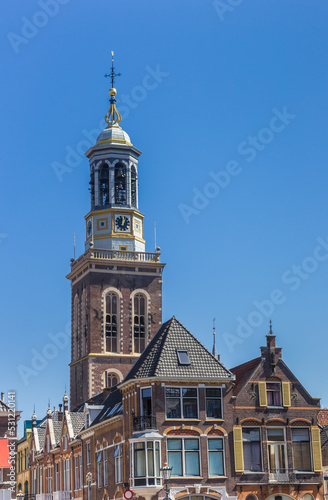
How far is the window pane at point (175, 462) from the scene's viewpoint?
5750 cm

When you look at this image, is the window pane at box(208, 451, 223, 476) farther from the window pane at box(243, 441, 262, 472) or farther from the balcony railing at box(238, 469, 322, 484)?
the window pane at box(243, 441, 262, 472)

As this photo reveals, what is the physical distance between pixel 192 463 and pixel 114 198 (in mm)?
42921

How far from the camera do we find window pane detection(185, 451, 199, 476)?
57.8 m

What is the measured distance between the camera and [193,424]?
58.4 metres

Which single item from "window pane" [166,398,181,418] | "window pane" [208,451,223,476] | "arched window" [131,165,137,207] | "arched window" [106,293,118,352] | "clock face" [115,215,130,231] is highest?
"arched window" [131,165,137,207]

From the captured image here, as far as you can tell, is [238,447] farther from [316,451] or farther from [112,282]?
[112,282]

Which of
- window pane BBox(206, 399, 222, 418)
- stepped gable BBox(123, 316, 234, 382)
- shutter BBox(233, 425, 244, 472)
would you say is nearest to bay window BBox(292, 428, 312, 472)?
shutter BBox(233, 425, 244, 472)

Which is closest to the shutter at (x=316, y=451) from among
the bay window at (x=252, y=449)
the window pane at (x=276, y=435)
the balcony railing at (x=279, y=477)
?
the balcony railing at (x=279, y=477)

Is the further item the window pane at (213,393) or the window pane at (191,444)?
the window pane at (213,393)

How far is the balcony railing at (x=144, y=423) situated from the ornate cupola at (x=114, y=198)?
3786 cm

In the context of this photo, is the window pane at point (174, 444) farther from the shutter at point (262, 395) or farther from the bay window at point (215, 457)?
the shutter at point (262, 395)

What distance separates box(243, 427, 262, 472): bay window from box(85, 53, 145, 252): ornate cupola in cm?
3851

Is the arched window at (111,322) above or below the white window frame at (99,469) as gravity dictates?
above

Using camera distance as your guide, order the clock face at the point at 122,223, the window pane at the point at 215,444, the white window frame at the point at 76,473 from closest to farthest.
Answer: the window pane at the point at 215,444
the white window frame at the point at 76,473
the clock face at the point at 122,223
